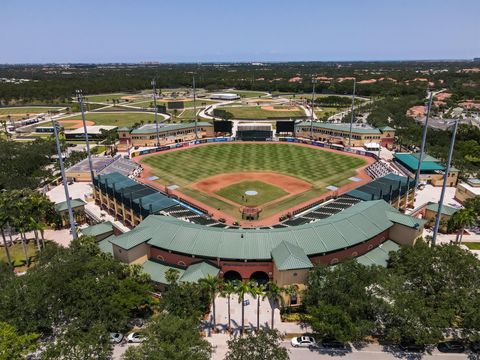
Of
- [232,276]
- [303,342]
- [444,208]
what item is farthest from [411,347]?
[444,208]

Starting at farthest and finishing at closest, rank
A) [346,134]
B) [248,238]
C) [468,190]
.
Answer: [346,134], [468,190], [248,238]

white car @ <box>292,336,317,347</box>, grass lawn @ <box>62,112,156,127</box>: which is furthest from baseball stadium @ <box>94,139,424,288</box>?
grass lawn @ <box>62,112,156,127</box>

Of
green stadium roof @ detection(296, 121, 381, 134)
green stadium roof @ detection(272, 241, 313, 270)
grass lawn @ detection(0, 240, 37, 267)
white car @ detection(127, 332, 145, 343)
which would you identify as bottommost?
grass lawn @ detection(0, 240, 37, 267)

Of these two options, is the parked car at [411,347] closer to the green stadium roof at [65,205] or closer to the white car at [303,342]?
the white car at [303,342]

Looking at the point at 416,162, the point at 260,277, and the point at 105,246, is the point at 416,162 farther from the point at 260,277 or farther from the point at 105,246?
the point at 105,246

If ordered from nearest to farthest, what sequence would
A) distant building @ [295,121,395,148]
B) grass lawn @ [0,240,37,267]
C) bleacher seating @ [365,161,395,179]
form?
1. grass lawn @ [0,240,37,267]
2. bleacher seating @ [365,161,395,179]
3. distant building @ [295,121,395,148]

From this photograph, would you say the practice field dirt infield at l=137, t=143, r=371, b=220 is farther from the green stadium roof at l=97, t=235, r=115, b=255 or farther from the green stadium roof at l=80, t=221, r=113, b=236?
the green stadium roof at l=97, t=235, r=115, b=255

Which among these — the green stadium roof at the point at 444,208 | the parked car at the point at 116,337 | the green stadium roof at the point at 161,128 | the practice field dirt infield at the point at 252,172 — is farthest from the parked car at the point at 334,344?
the green stadium roof at the point at 161,128
